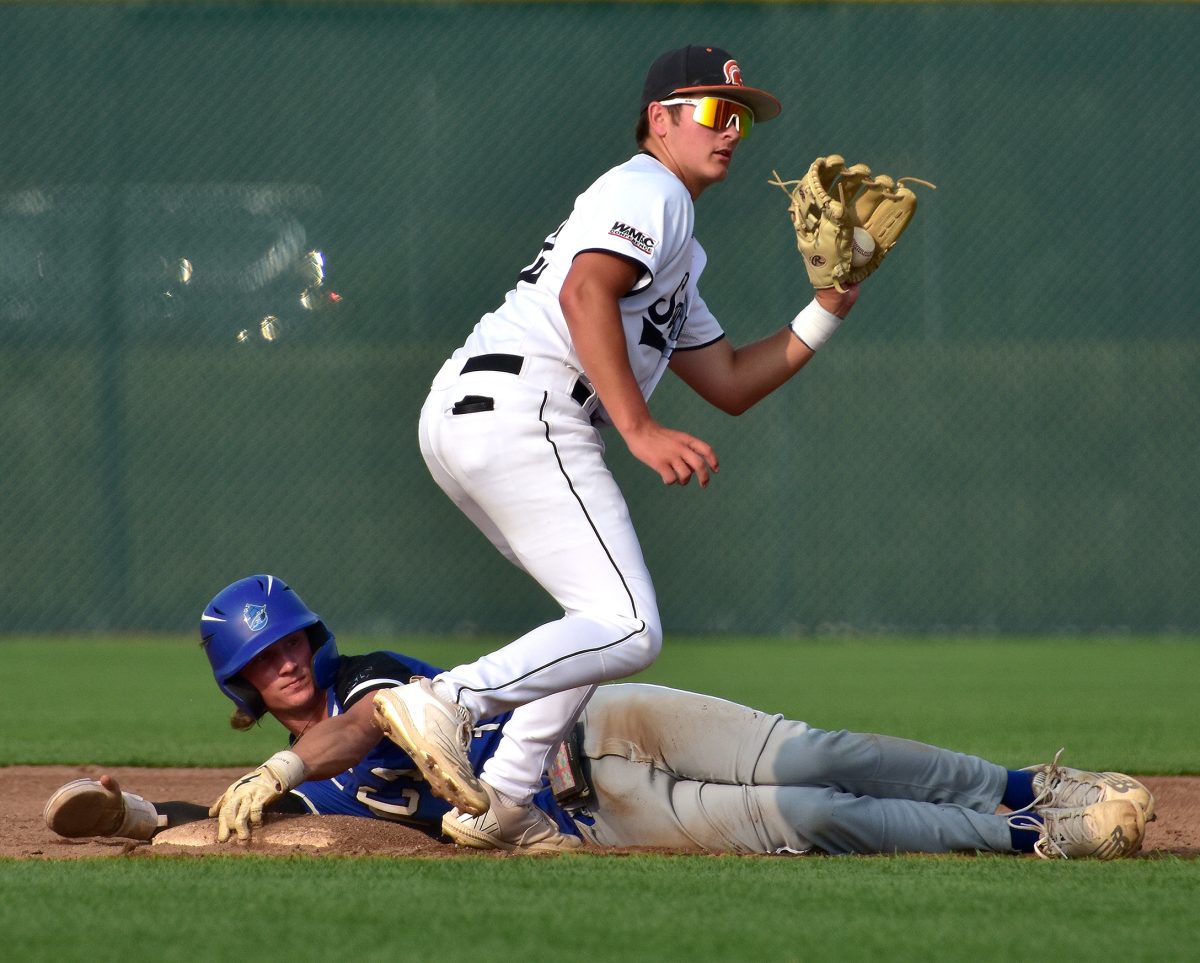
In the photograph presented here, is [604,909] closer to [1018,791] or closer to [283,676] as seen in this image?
[283,676]

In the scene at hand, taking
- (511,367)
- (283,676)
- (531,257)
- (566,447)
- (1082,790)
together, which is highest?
(531,257)

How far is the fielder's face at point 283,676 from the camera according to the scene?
3637mm

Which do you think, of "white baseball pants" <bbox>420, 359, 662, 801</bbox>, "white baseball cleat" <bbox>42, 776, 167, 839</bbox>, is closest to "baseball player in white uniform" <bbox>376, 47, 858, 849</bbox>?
"white baseball pants" <bbox>420, 359, 662, 801</bbox>

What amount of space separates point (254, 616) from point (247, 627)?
3 centimetres

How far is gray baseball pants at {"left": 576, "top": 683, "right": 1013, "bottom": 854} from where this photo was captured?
349cm

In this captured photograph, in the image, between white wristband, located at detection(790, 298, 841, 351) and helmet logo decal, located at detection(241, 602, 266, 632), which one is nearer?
helmet logo decal, located at detection(241, 602, 266, 632)

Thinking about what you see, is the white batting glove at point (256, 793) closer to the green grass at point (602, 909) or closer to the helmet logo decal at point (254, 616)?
the green grass at point (602, 909)

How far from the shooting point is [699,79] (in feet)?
11.9

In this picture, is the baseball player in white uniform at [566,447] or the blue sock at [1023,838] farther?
the blue sock at [1023,838]

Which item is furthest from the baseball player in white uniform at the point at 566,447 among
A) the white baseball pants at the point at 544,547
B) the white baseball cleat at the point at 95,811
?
the white baseball cleat at the point at 95,811

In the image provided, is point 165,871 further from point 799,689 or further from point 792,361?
point 799,689

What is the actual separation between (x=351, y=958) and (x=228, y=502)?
23.1 ft

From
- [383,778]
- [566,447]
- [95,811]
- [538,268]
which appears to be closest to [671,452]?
[566,447]

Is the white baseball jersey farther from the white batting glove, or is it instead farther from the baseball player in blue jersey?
the white batting glove
